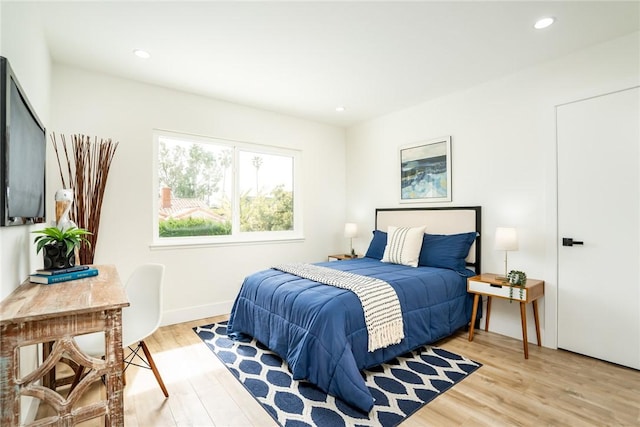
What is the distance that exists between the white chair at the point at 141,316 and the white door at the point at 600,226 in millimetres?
3300

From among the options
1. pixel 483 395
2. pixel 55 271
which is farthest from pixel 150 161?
pixel 483 395

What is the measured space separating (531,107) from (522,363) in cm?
230

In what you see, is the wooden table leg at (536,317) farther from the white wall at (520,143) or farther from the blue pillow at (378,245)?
the blue pillow at (378,245)

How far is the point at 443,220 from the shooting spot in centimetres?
366

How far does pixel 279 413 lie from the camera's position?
1904mm

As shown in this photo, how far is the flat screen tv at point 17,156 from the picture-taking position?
1296 mm

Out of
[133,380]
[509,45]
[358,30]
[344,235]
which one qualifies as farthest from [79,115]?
[509,45]

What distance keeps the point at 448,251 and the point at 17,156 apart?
3.37m

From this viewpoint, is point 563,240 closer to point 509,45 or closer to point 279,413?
point 509,45

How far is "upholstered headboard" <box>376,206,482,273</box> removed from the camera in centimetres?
338

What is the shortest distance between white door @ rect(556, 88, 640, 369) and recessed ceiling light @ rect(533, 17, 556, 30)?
81 centimetres

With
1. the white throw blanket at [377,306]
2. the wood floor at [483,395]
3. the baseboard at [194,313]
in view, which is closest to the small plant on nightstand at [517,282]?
the wood floor at [483,395]

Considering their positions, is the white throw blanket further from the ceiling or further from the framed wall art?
the ceiling

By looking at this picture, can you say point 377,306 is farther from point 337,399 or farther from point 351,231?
point 351,231
